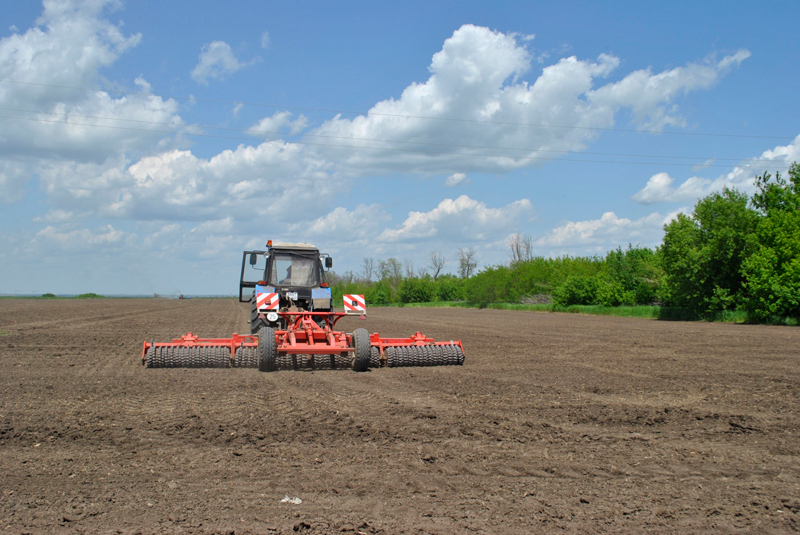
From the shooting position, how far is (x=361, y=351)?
1019cm

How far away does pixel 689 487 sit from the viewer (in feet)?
14.3

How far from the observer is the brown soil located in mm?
3770

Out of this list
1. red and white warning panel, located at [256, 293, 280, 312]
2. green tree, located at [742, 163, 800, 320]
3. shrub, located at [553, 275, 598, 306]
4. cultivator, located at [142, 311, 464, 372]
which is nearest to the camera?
cultivator, located at [142, 311, 464, 372]

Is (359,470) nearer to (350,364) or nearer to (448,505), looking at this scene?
(448,505)

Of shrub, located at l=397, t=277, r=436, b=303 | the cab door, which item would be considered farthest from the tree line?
shrub, located at l=397, t=277, r=436, b=303

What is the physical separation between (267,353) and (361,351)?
166 cm

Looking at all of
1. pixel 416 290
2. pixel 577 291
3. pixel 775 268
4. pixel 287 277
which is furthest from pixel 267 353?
pixel 416 290

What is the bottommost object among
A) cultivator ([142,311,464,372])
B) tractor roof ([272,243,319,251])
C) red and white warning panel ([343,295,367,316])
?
cultivator ([142,311,464,372])

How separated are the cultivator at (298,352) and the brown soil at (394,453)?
48cm

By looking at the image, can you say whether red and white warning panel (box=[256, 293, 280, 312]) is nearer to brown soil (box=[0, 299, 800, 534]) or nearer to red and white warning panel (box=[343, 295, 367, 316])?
red and white warning panel (box=[343, 295, 367, 316])

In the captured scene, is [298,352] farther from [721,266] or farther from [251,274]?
[721,266]

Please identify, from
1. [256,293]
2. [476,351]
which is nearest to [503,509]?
[256,293]

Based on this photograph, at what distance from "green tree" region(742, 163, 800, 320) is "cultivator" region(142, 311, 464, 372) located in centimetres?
2472

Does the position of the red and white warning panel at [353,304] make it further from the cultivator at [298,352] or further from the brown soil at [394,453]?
the brown soil at [394,453]
